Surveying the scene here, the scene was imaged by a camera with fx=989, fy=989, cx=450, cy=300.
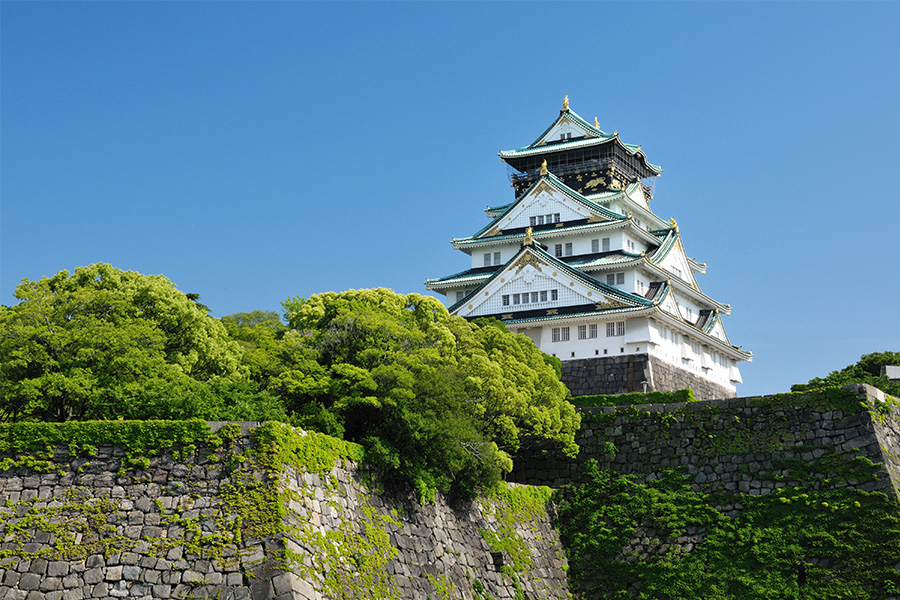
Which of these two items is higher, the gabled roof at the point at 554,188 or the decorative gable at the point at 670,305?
the gabled roof at the point at 554,188

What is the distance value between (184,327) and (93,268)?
2602 millimetres

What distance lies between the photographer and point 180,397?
816 inches

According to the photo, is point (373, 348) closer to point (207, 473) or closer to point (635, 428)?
point (207, 473)

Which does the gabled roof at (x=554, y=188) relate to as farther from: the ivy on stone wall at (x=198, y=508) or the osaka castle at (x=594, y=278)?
the ivy on stone wall at (x=198, y=508)

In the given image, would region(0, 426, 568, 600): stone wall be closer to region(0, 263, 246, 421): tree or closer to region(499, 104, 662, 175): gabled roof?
region(0, 263, 246, 421): tree

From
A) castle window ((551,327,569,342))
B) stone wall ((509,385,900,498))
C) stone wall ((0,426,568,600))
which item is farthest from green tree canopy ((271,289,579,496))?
castle window ((551,327,569,342))

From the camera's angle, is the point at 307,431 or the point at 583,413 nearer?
the point at 307,431

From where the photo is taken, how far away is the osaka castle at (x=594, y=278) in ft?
131

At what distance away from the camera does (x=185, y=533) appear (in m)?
17.8

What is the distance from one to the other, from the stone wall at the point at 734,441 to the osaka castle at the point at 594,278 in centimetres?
884

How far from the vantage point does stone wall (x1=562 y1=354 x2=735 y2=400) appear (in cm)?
3909

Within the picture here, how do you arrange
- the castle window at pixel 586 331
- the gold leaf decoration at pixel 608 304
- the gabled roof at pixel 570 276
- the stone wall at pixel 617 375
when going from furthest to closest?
1. the castle window at pixel 586 331
2. the gold leaf decoration at pixel 608 304
3. the gabled roof at pixel 570 276
4. the stone wall at pixel 617 375

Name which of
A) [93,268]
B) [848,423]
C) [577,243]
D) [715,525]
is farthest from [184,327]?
[577,243]

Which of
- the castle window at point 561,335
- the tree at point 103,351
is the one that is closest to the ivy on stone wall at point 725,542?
the tree at point 103,351
